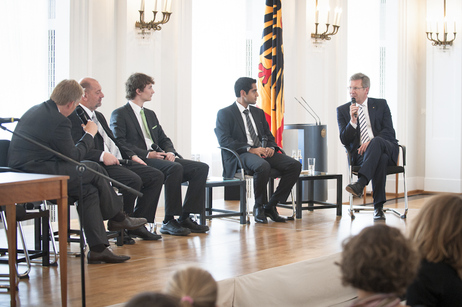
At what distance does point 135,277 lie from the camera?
3195 mm

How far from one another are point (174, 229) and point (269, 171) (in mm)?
1081

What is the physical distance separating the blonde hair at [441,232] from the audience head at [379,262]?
27cm

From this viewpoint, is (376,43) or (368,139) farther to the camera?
(376,43)

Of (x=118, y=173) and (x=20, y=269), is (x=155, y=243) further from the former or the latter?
(x=20, y=269)

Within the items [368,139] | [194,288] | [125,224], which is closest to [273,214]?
[368,139]

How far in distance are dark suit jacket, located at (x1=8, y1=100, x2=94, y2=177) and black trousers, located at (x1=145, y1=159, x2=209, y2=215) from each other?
119 centimetres

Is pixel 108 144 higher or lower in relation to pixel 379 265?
higher

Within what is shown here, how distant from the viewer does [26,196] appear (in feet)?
8.52

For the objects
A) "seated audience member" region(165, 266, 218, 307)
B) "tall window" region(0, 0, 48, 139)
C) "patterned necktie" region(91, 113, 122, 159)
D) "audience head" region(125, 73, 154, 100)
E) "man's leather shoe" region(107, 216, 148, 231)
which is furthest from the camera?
"tall window" region(0, 0, 48, 139)

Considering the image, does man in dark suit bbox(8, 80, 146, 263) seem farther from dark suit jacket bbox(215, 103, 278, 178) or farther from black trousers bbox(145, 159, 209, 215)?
dark suit jacket bbox(215, 103, 278, 178)

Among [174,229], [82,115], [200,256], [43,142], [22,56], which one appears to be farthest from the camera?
[22,56]

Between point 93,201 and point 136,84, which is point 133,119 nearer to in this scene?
point 136,84

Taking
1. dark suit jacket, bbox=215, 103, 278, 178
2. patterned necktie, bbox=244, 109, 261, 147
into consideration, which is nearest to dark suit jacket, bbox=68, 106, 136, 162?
dark suit jacket, bbox=215, 103, 278, 178

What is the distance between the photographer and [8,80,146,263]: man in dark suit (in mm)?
3281
